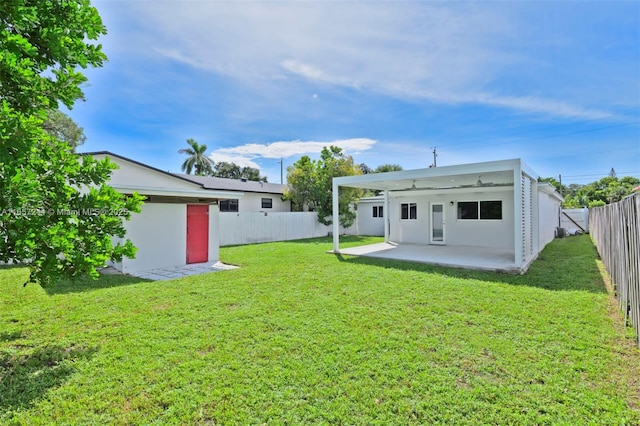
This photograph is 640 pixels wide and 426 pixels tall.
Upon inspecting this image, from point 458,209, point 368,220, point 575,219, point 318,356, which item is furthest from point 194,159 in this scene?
point 318,356

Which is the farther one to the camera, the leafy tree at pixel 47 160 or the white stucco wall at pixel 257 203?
the white stucco wall at pixel 257 203

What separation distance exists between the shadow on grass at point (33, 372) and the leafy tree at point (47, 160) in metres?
0.96

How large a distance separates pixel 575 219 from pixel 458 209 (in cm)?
1400

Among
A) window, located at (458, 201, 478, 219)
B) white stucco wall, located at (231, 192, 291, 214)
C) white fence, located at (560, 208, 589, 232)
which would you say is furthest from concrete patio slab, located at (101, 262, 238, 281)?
white fence, located at (560, 208, 589, 232)

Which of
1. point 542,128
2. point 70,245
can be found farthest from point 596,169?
point 70,245

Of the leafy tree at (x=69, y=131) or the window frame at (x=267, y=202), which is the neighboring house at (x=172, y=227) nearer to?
the window frame at (x=267, y=202)

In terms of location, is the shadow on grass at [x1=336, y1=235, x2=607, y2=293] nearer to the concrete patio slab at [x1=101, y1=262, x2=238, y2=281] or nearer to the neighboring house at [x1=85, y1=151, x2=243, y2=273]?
the concrete patio slab at [x1=101, y1=262, x2=238, y2=281]

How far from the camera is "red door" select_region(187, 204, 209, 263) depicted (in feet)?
34.3

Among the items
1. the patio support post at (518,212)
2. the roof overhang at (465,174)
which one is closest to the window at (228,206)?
the roof overhang at (465,174)

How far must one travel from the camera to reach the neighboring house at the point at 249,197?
19.9m

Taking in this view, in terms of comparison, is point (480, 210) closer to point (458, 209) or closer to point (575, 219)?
point (458, 209)

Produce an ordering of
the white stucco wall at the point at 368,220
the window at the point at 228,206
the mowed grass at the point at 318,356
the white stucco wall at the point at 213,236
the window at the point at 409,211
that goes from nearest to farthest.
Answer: the mowed grass at the point at 318,356 < the white stucco wall at the point at 213,236 < the window at the point at 409,211 < the window at the point at 228,206 < the white stucco wall at the point at 368,220

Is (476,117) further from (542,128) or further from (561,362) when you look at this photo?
(561,362)

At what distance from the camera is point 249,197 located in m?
20.7
